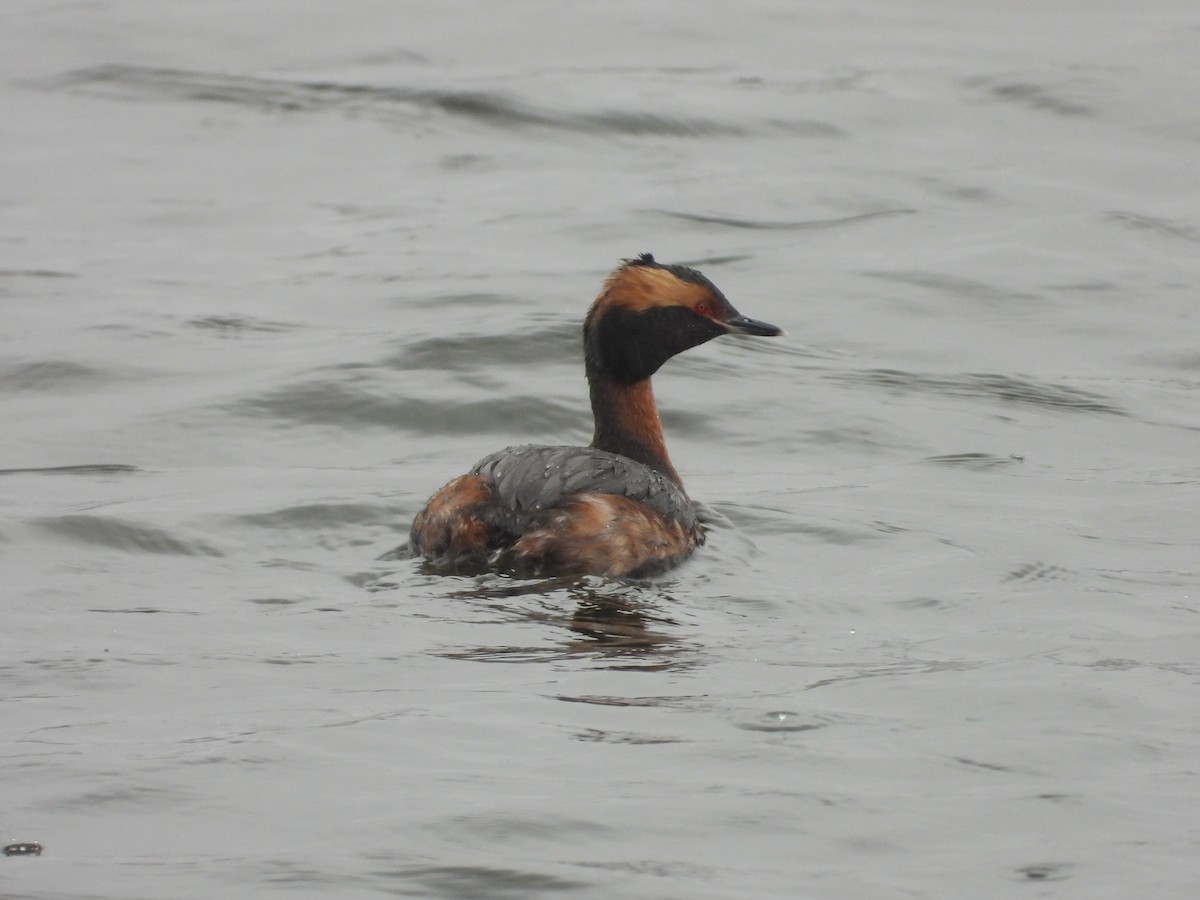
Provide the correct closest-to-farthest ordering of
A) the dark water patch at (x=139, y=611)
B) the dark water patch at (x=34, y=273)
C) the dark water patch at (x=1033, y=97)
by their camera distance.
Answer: the dark water patch at (x=139, y=611) < the dark water patch at (x=34, y=273) < the dark water patch at (x=1033, y=97)

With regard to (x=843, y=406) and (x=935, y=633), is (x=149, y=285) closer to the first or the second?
(x=843, y=406)

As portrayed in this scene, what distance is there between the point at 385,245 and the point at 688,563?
666 cm

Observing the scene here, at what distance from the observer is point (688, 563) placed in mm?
7688

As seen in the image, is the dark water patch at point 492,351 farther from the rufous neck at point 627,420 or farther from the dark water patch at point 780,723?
the dark water patch at point 780,723

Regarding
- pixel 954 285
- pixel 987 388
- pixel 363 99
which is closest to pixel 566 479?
pixel 987 388

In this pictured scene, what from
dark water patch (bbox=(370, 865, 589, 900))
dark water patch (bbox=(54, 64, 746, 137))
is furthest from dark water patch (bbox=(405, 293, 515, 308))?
dark water patch (bbox=(370, 865, 589, 900))

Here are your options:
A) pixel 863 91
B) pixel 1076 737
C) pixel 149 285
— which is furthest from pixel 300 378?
pixel 863 91

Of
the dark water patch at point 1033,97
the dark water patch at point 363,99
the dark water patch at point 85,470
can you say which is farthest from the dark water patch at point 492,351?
the dark water patch at point 1033,97

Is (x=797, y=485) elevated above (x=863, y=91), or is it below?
below

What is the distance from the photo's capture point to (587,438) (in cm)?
998

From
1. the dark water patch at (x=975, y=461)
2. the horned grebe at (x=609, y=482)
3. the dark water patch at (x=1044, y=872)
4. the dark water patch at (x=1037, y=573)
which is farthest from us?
the dark water patch at (x=975, y=461)

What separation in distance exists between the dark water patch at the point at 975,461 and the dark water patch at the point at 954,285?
311 cm

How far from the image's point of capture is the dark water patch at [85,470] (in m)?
9.05

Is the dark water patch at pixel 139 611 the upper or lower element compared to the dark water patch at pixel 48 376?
lower
